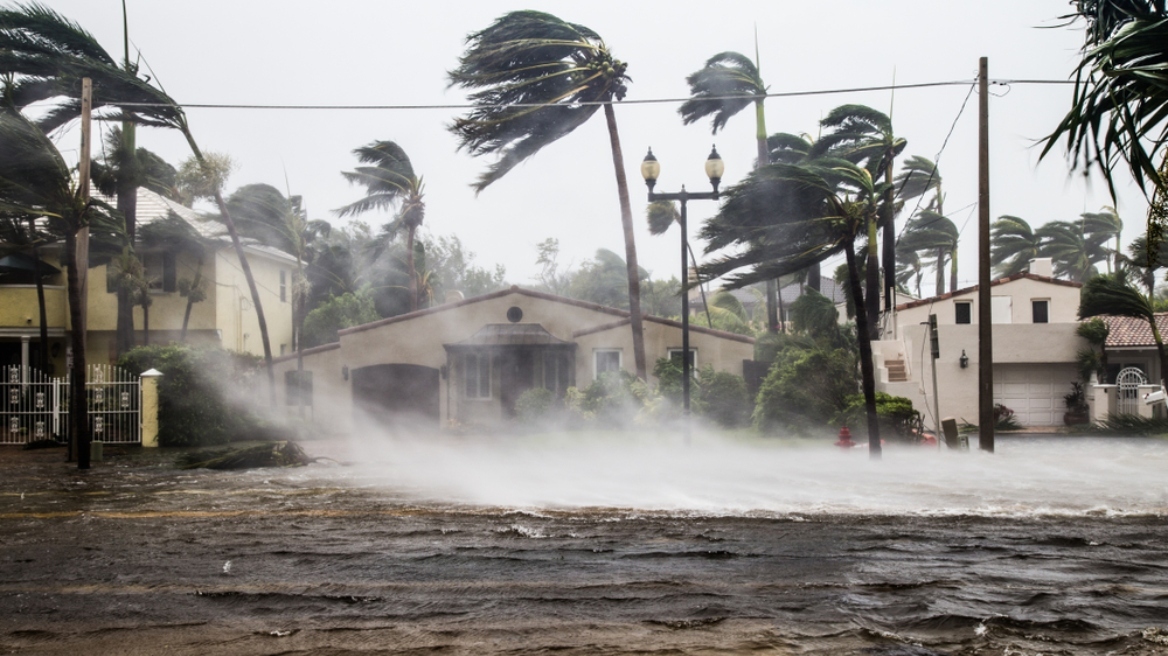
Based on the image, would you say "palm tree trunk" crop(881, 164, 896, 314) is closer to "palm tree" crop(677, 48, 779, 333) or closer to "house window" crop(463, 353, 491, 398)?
"palm tree" crop(677, 48, 779, 333)

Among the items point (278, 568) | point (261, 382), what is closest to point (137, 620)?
point (278, 568)

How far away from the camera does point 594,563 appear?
8.31 m

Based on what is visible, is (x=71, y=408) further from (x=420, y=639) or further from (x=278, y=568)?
(x=420, y=639)

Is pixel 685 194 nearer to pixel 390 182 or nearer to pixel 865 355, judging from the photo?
pixel 865 355

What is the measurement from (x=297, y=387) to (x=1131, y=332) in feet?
89.8

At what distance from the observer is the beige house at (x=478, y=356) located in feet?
93.3

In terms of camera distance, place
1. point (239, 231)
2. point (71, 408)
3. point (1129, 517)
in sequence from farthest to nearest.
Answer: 1. point (239, 231)
2. point (71, 408)
3. point (1129, 517)

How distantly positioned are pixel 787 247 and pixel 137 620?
16.5 metres

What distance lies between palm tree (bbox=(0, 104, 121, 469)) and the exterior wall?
34.6 ft

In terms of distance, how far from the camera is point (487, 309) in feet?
95.4

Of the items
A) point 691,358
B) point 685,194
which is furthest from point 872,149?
point 685,194

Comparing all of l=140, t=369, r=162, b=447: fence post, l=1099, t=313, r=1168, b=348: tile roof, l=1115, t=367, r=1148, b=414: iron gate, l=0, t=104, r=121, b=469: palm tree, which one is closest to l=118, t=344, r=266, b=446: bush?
l=140, t=369, r=162, b=447: fence post

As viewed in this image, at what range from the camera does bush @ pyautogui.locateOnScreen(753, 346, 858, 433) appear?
22.9m

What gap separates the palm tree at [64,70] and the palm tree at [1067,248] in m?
43.1
